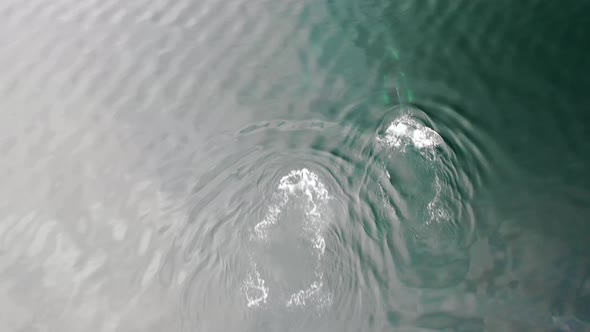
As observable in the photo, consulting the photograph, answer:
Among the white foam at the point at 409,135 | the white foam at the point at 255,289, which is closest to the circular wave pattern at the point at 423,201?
the white foam at the point at 409,135

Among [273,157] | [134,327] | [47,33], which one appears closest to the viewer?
[134,327]

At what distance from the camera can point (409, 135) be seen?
14.9 ft

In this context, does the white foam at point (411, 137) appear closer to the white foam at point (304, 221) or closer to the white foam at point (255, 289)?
the white foam at point (304, 221)

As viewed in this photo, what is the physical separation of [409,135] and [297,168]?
108 centimetres

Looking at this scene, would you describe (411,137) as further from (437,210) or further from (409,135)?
(437,210)

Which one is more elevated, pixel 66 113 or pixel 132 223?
pixel 66 113

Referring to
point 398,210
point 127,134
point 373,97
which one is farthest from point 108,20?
point 398,210

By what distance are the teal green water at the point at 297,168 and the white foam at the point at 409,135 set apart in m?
0.02

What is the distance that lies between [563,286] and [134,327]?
11.0 feet

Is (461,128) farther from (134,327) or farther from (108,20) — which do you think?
(108,20)

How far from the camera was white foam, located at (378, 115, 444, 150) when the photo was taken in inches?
177

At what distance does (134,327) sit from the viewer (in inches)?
151

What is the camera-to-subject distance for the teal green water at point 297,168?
12.6ft

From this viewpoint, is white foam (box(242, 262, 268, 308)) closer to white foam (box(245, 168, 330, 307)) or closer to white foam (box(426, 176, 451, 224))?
Answer: white foam (box(245, 168, 330, 307))
